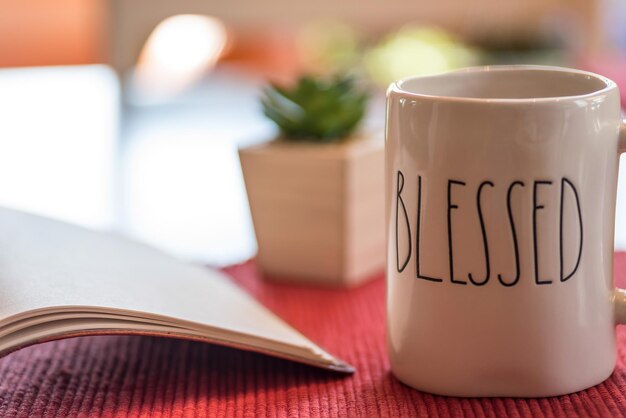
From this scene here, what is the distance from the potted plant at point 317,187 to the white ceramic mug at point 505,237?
0.22m

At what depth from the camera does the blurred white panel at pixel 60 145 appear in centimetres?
128

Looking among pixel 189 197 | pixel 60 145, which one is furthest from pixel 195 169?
pixel 60 145

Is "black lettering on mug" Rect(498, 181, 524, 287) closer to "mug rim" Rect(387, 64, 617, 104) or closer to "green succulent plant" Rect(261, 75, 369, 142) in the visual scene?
"mug rim" Rect(387, 64, 617, 104)

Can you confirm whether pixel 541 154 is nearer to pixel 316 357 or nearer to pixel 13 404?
pixel 316 357

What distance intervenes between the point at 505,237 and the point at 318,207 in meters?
0.28

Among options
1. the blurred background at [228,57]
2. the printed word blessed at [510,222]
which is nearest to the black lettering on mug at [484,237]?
the printed word blessed at [510,222]

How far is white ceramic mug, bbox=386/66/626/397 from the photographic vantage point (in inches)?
15.3

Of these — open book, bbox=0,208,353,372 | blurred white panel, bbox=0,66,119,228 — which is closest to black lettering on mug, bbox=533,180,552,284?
open book, bbox=0,208,353,372

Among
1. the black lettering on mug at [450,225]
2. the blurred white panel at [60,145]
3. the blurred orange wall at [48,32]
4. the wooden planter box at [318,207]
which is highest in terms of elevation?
the black lettering on mug at [450,225]

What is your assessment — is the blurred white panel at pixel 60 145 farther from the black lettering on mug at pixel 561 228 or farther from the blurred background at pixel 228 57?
the black lettering on mug at pixel 561 228

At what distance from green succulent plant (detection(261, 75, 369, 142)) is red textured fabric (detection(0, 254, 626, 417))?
0.19m

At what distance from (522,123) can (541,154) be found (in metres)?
0.02

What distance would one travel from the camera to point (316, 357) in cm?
46

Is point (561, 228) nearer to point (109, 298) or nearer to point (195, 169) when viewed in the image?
point (109, 298)
